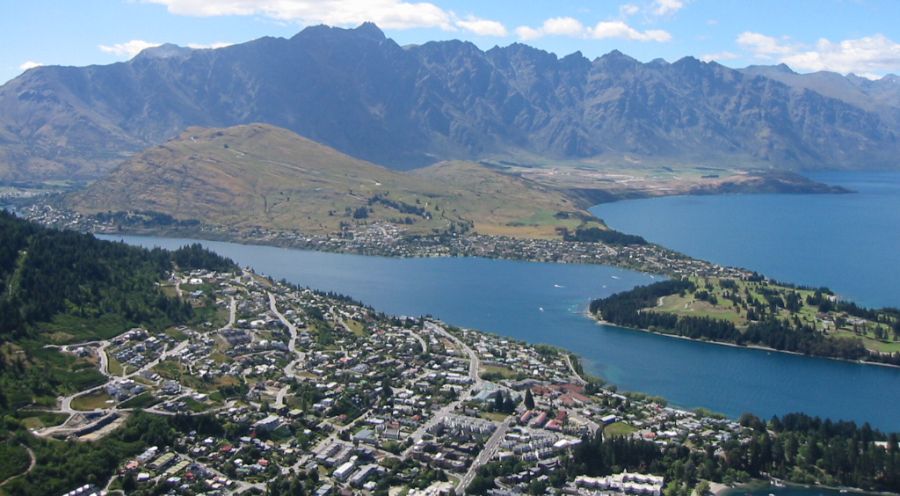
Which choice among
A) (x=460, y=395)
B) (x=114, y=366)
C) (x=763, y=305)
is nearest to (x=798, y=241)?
(x=763, y=305)

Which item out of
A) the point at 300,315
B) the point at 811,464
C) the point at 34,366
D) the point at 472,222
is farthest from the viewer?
the point at 472,222

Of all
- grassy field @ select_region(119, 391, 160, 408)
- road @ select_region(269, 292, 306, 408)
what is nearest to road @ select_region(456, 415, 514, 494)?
road @ select_region(269, 292, 306, 408)

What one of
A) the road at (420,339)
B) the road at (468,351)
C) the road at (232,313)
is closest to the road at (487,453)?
the road at (468,351)

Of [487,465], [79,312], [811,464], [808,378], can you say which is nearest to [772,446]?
[811,464]

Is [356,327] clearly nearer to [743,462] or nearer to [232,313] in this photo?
[232,313]

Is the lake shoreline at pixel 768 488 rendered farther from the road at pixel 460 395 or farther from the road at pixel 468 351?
the road at pixel 468 351

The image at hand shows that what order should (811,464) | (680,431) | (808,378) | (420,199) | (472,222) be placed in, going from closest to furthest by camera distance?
(811,464) → (680,431) → (808,378) → (472,222) → (420,199)

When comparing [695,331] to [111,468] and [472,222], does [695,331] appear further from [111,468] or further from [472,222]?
[472,222]
